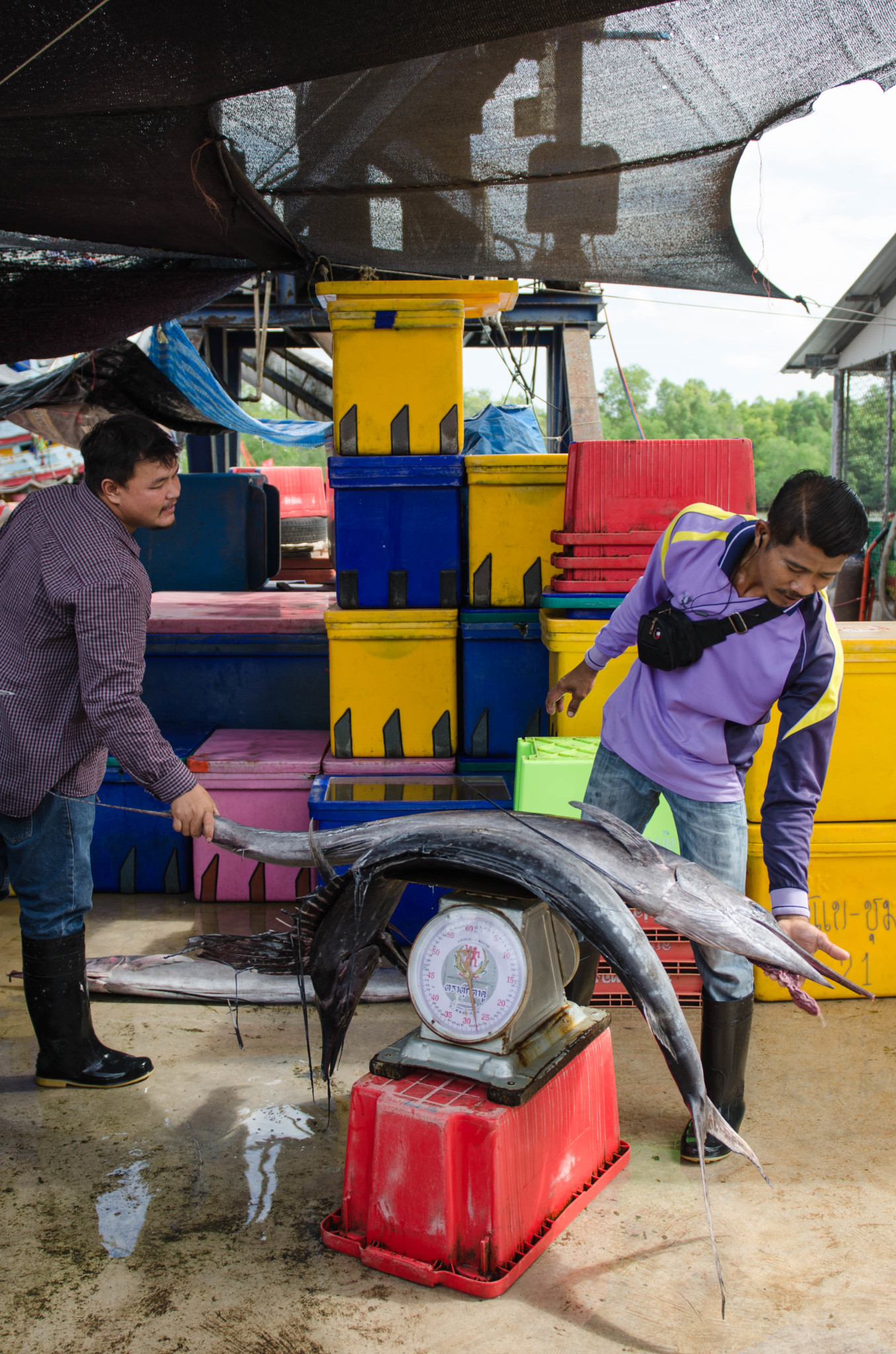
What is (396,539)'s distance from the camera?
14.0 ft

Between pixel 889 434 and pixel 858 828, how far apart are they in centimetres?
1013

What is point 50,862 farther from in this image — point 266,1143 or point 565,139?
point 565,139

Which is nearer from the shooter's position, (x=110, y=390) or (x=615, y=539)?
(x=615, y=539)

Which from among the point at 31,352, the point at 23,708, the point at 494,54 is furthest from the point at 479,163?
the point at 23,708

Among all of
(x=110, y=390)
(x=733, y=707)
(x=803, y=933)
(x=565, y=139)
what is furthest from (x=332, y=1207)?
(x=110, y=390)

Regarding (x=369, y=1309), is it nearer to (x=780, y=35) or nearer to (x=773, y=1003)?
(x=773, y=1003)

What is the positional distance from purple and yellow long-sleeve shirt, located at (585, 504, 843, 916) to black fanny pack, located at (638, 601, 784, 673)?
23 mm

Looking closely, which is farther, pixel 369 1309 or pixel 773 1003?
pixel 773 1003

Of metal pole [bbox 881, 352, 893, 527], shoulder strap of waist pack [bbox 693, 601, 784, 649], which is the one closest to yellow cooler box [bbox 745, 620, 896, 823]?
shoulder strap of waist pack [bbox 693, 601, 784, 649]

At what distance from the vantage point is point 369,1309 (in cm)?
211

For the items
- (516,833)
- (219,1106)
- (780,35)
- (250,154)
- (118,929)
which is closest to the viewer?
(516,833)

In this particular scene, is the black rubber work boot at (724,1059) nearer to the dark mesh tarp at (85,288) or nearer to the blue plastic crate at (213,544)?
the dark mesh tarp at (85,288)

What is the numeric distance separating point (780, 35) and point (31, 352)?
12.1 ft

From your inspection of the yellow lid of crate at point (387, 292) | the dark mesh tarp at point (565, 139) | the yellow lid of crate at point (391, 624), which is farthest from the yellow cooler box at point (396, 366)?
the yellow lid of crate at point (391, 624)
